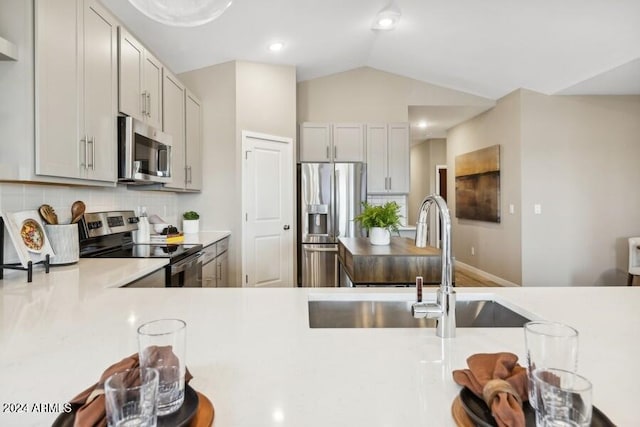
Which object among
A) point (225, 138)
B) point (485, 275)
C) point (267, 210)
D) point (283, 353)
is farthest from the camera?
point (485, 275)

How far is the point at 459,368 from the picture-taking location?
0.74 m

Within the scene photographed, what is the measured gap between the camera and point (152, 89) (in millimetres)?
2707

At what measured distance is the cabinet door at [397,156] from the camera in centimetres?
508

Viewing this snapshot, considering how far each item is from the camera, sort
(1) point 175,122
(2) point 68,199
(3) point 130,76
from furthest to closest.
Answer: (1) point 175,122
(3) point 130,76
(2) point 68,199

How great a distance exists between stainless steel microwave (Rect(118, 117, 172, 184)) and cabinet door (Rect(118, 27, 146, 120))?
4.1 inches

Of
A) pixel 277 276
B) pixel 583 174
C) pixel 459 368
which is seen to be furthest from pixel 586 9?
pixel 277 276

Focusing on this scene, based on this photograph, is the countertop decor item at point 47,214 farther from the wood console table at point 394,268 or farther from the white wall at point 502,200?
the white wall at point 502,200

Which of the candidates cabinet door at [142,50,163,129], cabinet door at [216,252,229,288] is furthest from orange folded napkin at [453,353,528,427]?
cabinet door at [216,252,229,288]

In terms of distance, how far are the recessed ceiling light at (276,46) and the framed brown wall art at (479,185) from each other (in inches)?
132

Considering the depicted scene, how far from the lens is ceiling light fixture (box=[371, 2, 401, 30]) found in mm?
3281

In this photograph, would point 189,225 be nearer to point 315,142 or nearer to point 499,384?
point 315,142

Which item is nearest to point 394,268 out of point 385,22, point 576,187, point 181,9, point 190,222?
point 181,9

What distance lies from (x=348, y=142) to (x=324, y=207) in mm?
1162

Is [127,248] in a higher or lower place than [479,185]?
lower
